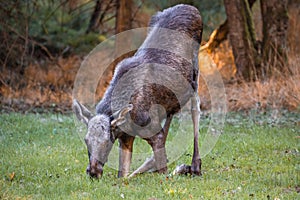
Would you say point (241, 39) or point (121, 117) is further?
point (241, 39)

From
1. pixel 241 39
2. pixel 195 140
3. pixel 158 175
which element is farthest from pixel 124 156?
pixel 241 39

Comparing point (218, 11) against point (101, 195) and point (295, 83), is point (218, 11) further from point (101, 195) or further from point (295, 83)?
point (101, 195)

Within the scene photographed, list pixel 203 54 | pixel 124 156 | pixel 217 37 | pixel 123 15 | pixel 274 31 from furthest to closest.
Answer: pixel 203 54 < pixel 217 37 < pixel 123 15 < pixel 274 31 < pixel 124 156

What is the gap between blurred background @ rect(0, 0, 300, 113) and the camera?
14.0 meters

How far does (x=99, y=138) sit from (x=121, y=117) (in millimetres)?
358

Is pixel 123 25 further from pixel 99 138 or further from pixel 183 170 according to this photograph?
pixel 99 138

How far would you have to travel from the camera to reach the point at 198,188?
6.20 metres

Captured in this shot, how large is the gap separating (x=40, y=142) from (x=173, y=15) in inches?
132

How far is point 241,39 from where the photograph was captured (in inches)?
616

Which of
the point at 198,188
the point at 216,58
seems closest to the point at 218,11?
the point at 216,58

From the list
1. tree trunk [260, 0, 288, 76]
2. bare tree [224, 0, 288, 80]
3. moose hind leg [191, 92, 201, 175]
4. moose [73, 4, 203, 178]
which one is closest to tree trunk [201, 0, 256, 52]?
bare tree [224, 0, 288, 80]

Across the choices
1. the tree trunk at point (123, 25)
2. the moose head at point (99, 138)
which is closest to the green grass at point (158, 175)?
the moose head at point (99, 138)

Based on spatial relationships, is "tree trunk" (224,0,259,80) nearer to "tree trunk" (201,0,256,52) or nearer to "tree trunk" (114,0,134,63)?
"tree trunk" (201,0,256,52)

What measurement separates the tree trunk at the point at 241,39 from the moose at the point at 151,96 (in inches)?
294
